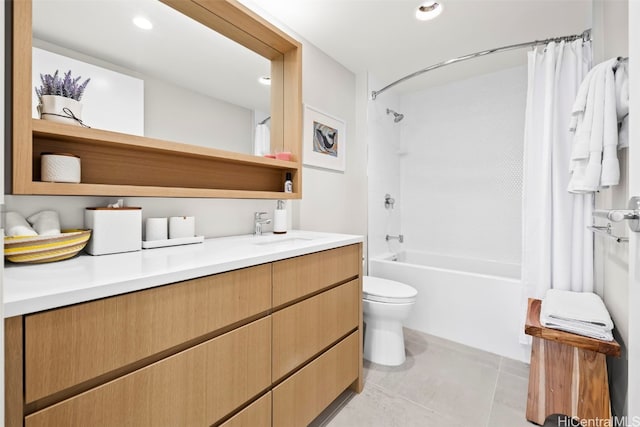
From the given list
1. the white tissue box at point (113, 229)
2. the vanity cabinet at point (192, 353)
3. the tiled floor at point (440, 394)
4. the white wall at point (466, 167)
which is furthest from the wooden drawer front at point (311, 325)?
the white wall at point (466, 167)

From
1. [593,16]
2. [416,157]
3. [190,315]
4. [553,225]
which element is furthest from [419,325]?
[593,16]

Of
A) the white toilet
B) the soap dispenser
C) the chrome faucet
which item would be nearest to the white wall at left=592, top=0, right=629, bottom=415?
the white toilet

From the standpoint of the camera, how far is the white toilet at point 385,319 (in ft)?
6.13

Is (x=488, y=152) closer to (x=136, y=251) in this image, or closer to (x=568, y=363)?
(x=568, y=363)

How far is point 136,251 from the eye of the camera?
45.6 inches

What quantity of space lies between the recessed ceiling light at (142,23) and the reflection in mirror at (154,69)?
0.01 meters

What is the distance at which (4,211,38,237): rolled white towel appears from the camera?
90cm

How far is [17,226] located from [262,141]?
113 cm

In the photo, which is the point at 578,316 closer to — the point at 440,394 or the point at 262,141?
the point at 440,394

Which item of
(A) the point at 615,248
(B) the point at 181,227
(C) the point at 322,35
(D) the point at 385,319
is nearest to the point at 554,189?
(A) the point at 615,248

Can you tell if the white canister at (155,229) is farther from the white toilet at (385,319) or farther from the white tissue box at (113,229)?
the white toilet at (385,319)

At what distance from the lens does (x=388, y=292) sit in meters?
1.93

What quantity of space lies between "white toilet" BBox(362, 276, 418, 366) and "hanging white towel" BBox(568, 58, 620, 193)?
1116mm

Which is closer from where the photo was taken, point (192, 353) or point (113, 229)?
point (192, 353)
